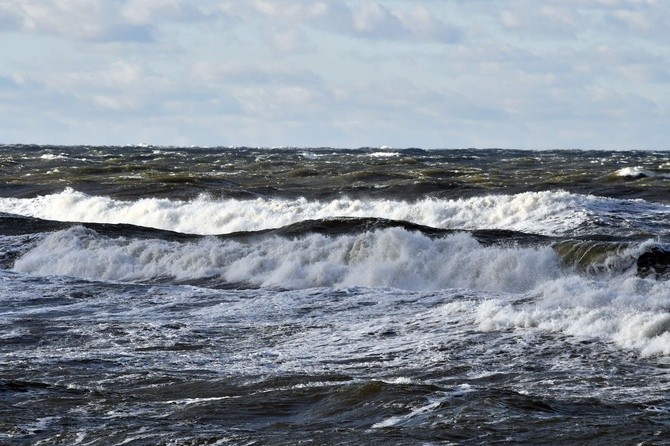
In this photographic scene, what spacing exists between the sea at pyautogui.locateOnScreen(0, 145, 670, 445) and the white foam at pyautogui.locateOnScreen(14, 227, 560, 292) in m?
0.06

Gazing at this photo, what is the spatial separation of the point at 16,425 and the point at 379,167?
58.4m

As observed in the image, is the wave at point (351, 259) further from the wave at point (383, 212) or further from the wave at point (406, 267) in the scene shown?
the wave at point (383, 212)

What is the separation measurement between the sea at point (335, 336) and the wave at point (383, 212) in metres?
0.86

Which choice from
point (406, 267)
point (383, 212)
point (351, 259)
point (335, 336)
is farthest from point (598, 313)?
point (383, 212)

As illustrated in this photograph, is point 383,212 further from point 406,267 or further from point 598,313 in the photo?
point 598,313

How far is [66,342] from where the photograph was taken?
16.2 meters

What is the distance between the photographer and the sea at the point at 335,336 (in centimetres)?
1098

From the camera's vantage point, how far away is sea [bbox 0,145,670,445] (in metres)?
11.0

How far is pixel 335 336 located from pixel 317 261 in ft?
29.8

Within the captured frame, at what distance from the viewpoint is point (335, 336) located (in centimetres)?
1622

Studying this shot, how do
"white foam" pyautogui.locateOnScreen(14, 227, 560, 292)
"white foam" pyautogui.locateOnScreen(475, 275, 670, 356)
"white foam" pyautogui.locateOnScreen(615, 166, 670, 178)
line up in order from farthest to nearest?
"white foam" pyautogui.locateOnScreen(615, 166, 670, 178) < "white foam" pyautogui.locateOnScreen(14, 227, 560, 292) < "white foam" pyautogui.locateOnScreen(475, 275, 670, 356)

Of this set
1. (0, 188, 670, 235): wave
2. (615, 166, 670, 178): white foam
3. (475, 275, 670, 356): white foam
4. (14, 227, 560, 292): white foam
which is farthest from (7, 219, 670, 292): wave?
(615, 166, 670, 178): white foam

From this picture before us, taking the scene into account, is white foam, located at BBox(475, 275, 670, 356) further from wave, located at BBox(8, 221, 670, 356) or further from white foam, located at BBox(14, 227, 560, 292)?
white foam, located at BBox(14, 227, 560, 292)

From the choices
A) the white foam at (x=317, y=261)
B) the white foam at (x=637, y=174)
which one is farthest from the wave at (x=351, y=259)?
the white foam at (x=637, y=174)
